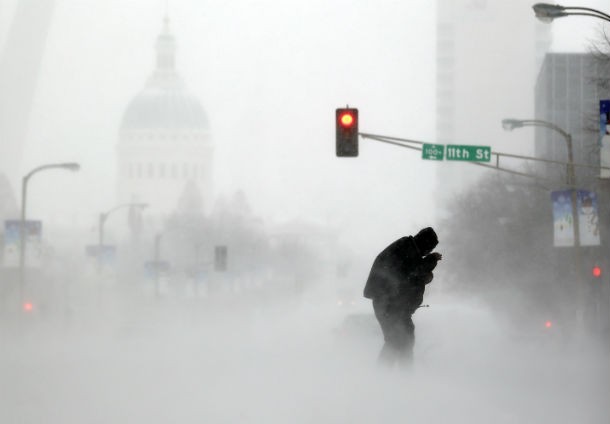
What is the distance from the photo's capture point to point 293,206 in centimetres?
4488

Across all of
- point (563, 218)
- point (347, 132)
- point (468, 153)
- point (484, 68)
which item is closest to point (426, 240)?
point (347, 132)

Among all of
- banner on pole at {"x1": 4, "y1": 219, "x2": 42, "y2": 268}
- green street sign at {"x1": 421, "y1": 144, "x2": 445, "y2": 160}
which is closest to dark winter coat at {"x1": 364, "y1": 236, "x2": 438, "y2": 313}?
green street sign at {"x1": 421, "y1": 144, "x2": 445, "y2": 160}

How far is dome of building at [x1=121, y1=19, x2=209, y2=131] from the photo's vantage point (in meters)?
44.9

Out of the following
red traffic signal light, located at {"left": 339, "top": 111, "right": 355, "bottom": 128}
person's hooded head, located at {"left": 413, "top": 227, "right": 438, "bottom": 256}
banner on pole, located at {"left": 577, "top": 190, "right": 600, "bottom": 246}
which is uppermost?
red traffic signal light, located at {"left": 339, "top": 111, "right": 355, "bottom": 128}

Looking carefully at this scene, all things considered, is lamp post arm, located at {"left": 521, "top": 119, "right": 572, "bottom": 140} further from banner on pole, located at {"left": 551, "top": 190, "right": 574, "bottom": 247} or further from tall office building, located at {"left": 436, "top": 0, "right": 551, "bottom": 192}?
tall office building, located at {"left": 436, "top": 0, "right": 551, "bottom": 192}

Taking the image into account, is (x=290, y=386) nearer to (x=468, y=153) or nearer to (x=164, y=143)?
(x=468, y=153)

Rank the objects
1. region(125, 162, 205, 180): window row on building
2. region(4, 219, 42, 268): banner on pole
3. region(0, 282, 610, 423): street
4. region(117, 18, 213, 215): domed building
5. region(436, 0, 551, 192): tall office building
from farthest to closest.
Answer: region(436, 0, 551, 192): tall office building
region(125, 162, 205, 180): window row on building
region(117, 18, 213, 215): domed building
region(4, 219, 42, 268): banner on pole
region(0, 282, 610, 423): street

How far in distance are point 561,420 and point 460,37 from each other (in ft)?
391

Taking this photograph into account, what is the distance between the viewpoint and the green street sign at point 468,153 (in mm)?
26656

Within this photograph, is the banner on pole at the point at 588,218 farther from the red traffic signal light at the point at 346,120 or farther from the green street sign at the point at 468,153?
the red traffic signal light at the point at 346,120

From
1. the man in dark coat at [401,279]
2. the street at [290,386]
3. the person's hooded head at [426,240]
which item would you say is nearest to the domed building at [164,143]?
the street at [290,386]

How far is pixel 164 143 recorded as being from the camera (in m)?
70.8

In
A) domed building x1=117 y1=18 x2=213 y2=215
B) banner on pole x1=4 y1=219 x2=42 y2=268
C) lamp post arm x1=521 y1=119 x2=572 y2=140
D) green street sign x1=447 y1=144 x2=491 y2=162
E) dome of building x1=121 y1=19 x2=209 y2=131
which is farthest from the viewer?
domed building x1=117 y1=18 x2=213 y2=215

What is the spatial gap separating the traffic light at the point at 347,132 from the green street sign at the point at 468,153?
4.84 meters
